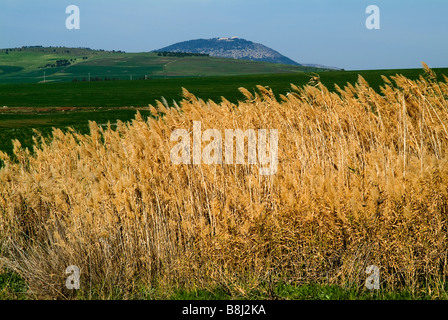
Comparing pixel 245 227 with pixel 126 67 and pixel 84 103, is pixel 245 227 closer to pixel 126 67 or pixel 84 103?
pixel 84 103

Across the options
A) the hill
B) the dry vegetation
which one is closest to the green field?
the dry vegetation

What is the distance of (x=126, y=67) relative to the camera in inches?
6747

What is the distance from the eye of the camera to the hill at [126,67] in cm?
15712

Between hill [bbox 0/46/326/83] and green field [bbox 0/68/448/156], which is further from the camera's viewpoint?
hill [bbox 0/46/326/83]

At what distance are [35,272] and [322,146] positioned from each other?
3991 millimetres

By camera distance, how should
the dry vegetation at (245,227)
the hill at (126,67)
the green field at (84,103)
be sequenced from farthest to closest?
the hill at (126,67)
the green field at (84,103)
the dry vegetation at (245,227)

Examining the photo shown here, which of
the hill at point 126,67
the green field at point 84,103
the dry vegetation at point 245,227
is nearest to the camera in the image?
the dry vegetation at point 245,227

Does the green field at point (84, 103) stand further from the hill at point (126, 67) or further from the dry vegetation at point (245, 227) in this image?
the hill at point (126, 67)

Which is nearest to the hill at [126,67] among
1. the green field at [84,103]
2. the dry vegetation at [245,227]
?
the green field at [84,103]

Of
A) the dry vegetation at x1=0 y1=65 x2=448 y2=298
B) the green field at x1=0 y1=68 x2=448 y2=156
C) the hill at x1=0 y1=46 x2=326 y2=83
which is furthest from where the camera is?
the hill at x1=0 y1=46 x2=326 y2=83

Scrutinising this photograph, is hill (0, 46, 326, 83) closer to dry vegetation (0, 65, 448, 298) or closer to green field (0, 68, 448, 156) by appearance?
green field (0, 68, 448, 156)

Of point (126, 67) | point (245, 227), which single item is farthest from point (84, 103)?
point (126, 67)

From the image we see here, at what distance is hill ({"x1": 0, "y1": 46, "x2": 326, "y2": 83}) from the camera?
15712cm
